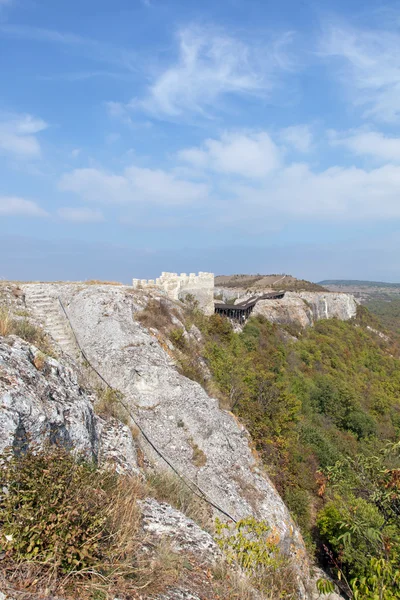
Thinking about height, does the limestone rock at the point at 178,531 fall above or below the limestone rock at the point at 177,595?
below

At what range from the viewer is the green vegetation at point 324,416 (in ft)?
22.7

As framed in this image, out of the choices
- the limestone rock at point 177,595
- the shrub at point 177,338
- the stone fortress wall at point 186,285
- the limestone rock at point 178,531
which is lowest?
the limestone rock at point 178,531

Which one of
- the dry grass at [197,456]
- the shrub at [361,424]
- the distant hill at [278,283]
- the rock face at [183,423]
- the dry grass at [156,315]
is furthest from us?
the distant hill at [278,283]

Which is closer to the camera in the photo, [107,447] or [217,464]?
[107,447]

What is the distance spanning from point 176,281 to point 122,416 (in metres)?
17.2

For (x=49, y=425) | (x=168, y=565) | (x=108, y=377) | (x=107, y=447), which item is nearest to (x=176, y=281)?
(x=108, y=377)

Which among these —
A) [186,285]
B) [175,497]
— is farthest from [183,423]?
[186,285]

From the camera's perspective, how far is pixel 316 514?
688 inches

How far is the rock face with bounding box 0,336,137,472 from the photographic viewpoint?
5.05 metres

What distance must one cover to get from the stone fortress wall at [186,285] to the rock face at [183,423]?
351 inches

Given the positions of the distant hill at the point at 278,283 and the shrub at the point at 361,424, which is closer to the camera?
the shrub at the point at 361,424

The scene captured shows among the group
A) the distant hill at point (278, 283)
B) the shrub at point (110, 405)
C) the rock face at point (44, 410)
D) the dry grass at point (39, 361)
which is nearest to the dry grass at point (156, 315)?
the shrub at point (110, 405)

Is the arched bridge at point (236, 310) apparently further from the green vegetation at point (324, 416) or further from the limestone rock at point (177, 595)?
the limestone rock at point (177, 595)

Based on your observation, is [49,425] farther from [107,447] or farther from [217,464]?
[217,464]
